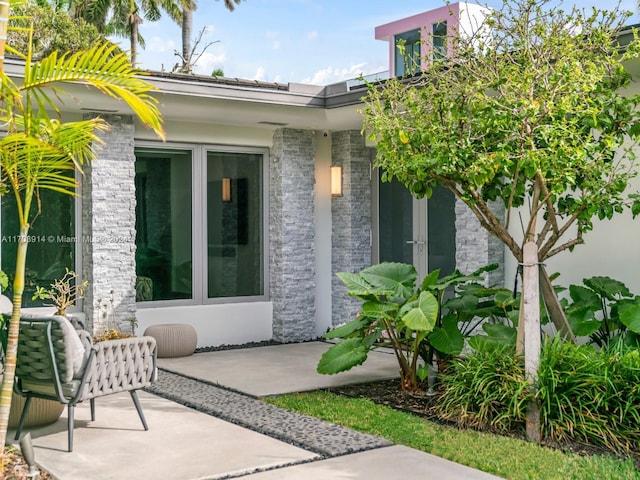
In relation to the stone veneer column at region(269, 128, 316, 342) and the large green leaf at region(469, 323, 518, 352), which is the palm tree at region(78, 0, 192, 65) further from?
the large green leaf at region(469, 323, 518, 352)

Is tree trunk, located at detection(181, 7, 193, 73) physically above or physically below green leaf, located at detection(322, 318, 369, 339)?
above

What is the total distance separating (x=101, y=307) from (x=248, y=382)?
7.51 ft

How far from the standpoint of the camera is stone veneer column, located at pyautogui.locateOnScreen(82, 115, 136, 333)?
8680mm

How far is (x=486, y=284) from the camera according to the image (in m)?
8.37

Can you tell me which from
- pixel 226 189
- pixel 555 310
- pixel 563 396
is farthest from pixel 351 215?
pixel 563 396

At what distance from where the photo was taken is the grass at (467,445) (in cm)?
448

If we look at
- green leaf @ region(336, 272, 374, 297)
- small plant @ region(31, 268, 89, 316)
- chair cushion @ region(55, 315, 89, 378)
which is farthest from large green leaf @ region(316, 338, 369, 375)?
small plant @ region(31, 268, 89, 316)

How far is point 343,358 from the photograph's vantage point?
6645 mm

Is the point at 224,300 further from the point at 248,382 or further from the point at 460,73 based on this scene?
the point at 460,73

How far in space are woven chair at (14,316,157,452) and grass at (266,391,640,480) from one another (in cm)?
148

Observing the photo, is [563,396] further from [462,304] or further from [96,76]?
[96,76]

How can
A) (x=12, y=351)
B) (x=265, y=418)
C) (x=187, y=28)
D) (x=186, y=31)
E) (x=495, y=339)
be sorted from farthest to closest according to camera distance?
(x=187, y=28) < (x=186, y=31) < (x=495, y=339) < (x=265, y=418) < (x=12, y=351)

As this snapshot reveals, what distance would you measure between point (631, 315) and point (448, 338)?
4.65 ft

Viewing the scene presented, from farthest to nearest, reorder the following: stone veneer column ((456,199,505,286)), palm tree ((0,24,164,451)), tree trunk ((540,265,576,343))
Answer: stone veneer column ((456,199,505,286))
tree trunk ((540,265,576,343))
palm tree ((0,24,164,451))
